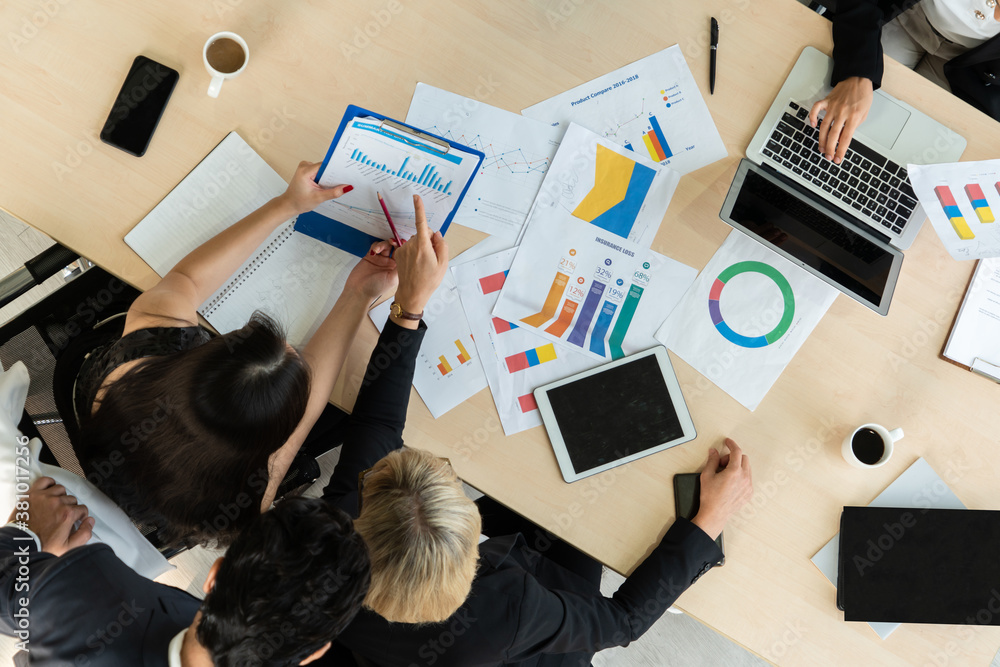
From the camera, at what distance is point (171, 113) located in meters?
1.17

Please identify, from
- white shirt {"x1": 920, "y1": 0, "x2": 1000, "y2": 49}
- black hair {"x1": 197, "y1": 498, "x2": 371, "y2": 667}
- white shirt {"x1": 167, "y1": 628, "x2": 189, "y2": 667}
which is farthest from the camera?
white shirt {"x1": 920, "y1": 0, "x2": 1000, "y2": 49}

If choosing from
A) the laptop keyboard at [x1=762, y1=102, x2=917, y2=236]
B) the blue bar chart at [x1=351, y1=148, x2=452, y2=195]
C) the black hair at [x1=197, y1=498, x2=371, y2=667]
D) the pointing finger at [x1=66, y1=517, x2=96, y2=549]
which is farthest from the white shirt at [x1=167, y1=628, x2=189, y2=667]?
the laptop keyboard at [x1=762, y1=102, x2=917, y2=236]

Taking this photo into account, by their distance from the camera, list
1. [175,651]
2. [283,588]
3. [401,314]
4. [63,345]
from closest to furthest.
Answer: [283,588] → [175,651] → [401,314] → [63,345]

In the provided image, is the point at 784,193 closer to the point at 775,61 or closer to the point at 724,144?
the point at 724,144

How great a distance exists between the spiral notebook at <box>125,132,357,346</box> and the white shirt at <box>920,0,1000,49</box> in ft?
4.47

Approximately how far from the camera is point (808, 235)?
1.09m

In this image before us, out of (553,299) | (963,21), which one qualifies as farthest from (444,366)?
(963,21)

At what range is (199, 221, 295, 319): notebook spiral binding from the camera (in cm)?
117

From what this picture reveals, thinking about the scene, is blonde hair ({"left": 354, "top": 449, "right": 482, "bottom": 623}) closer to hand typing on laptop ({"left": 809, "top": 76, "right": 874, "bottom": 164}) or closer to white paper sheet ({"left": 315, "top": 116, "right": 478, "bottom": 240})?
white paper sheet ({"left": 315, "top": 116, "right": 478, "bottom": 240})

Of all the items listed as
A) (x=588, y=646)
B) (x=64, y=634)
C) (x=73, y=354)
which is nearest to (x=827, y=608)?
(x=588, y=646)

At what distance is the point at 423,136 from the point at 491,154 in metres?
0.15

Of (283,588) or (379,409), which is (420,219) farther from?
(283,588)

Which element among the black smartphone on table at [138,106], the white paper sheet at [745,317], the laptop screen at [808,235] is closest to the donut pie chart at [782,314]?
the white paper sheet at [745,317]

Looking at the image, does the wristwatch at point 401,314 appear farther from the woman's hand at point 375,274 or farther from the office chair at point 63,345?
the office chair at point 63,345
